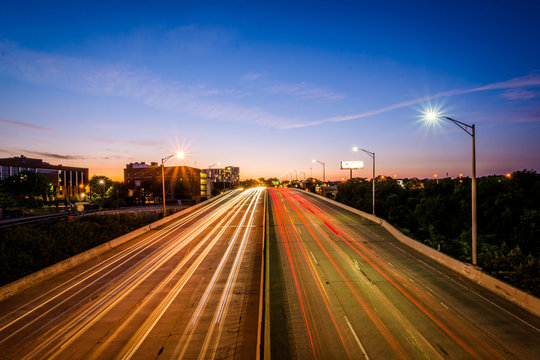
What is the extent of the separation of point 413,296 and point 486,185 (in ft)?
141

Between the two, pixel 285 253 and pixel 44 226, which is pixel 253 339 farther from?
pixel 44 226

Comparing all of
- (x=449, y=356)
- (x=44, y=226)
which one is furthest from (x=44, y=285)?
(x=44, y=226)

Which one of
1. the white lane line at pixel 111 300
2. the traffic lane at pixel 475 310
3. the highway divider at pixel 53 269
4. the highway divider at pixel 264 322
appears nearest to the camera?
the highway divider at pixel 264 322

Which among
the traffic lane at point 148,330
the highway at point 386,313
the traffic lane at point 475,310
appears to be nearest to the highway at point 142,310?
the traffic lane at point 148,330

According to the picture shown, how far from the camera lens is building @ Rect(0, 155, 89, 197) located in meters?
123

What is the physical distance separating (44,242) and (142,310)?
77.0ft

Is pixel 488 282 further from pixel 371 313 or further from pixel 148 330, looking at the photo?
pixel 148 330

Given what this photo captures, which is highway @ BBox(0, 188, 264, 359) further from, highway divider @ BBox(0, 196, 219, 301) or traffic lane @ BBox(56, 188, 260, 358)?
highway divider @ BBox(0, 196, 219, 301)

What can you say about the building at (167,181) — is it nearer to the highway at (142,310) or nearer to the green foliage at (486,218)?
the green foliage at (486,218)

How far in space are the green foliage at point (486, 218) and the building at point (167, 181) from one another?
78623mm

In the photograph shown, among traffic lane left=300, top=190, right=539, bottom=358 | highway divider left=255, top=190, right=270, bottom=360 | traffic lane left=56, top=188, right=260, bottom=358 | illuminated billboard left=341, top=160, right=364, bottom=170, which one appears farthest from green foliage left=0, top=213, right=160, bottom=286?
illuminated billboard left=341, top=160, right=364, bottom=170

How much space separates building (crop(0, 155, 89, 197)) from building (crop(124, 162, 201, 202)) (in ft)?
94.9

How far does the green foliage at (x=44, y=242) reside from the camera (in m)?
21.5

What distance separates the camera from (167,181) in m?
111
